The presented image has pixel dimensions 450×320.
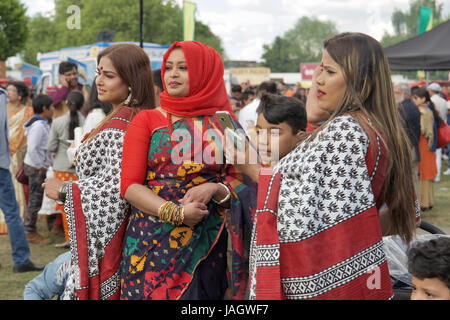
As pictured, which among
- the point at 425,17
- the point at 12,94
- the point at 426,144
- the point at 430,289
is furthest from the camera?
the point at 425,17

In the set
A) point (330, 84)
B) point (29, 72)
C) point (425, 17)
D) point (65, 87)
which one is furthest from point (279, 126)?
point (29, 72)

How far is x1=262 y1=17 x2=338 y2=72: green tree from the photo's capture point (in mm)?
81188

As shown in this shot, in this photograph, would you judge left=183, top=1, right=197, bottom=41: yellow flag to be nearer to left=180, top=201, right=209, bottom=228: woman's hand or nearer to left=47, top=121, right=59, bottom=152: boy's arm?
left=47, top=121, right=59, bottom=152: boy's arm

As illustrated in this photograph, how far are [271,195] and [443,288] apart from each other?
0.78 m

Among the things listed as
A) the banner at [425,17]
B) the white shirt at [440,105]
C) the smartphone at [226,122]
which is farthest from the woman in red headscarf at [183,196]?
the banner at [425,17]

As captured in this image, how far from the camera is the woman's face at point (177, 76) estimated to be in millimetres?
2398

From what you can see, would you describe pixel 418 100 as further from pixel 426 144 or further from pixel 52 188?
pixel 52 188

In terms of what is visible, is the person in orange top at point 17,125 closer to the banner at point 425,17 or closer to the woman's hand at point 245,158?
the woman's hand at point 245,158

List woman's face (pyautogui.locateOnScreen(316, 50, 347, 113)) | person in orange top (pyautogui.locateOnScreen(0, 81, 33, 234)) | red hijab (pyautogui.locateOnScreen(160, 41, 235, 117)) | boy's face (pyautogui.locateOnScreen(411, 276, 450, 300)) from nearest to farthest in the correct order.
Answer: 1. woman's face (pyautogui.locateOnScreen(316, 50, 347, 113))
2. boy's face (pyautogui.locateOnScreen(411, 276, 450, 300))
3. red hijab (pyautogui.locateOnScreen(160, 41, 235, 117))
4. person in orange top (pyautogui.locateOnScreen(0, 81, 33, 234))

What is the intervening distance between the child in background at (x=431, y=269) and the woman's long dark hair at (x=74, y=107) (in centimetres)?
470

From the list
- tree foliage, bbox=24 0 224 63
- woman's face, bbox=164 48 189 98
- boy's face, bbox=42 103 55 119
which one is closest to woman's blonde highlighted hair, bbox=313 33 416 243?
woman's face, bbox=164 48 189 98

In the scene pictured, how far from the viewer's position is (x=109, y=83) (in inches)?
105

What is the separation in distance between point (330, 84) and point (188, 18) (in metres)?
12.2

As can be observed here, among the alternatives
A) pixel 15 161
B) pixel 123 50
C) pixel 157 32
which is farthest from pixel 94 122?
pixel 157 32
